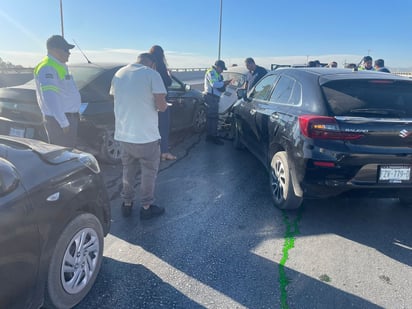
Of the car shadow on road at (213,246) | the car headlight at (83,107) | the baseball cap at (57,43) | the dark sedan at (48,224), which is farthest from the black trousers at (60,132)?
the dark sedan at (48,224)

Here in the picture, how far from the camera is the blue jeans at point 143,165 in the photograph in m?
3.50

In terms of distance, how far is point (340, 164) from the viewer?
3100 mm

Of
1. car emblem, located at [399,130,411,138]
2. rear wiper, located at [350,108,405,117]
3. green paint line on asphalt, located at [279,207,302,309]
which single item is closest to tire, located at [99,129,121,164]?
green paint line on asphalt, located at [279,207,302,309]

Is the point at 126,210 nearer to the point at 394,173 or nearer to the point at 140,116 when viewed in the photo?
the point at 140,116

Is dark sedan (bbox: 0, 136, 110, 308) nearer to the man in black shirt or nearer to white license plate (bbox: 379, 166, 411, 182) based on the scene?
white license plate (bbox: 379, 166, 411, 182)

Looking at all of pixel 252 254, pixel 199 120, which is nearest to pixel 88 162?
pixel 252 254

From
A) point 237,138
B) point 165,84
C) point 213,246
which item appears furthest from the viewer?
point 237,138

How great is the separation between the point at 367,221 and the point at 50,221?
→ 325 centimetres

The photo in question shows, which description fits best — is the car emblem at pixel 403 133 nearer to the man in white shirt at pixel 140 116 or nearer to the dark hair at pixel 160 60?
the man in white shirt at pixel 140 116

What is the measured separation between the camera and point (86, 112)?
15.8 ft

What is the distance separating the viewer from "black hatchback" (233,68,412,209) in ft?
10.1

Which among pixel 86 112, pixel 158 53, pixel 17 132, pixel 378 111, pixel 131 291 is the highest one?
pixel 158 53

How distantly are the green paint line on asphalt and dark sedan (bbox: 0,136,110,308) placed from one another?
1.44 metres

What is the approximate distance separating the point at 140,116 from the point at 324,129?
1.77 m
